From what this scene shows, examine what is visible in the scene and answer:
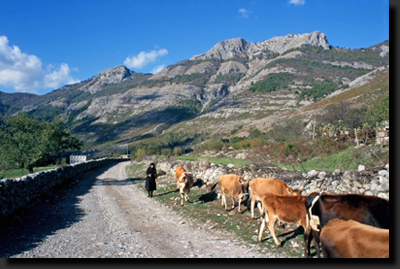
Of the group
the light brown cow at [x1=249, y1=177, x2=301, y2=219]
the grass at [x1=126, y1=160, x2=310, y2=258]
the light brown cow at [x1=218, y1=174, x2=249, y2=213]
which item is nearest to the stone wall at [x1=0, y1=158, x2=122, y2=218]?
Answer: the grass at [x1=126, y1=160, x2=310, y2=258]

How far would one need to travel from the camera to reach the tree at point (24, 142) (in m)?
20.4

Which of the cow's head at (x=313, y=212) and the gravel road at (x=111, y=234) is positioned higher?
the cow's head at (x=313, y=212)

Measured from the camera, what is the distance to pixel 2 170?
1997 centimetres

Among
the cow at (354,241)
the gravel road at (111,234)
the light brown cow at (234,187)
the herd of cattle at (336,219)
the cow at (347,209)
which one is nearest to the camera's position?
the cow at (354,241)

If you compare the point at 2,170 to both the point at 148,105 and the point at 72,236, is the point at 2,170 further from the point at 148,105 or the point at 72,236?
the point at 148,105

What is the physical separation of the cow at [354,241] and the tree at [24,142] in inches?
894

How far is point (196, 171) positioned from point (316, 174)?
1019cm

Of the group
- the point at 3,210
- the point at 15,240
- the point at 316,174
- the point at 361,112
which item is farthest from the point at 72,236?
the point at 361,112

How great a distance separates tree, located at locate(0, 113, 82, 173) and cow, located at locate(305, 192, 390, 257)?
21.9 meters

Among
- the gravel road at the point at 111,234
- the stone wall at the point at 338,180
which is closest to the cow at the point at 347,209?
the gravel road at the point at 111,234

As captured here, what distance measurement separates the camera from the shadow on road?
7.00m

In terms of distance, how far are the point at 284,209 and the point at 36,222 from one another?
8.63m

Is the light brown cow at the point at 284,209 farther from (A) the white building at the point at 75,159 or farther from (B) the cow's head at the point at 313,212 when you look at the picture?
(A) the white building at the point at 75,159

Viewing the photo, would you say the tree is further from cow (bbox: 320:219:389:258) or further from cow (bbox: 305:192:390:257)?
cow (bbox: 320:219:389:258)
